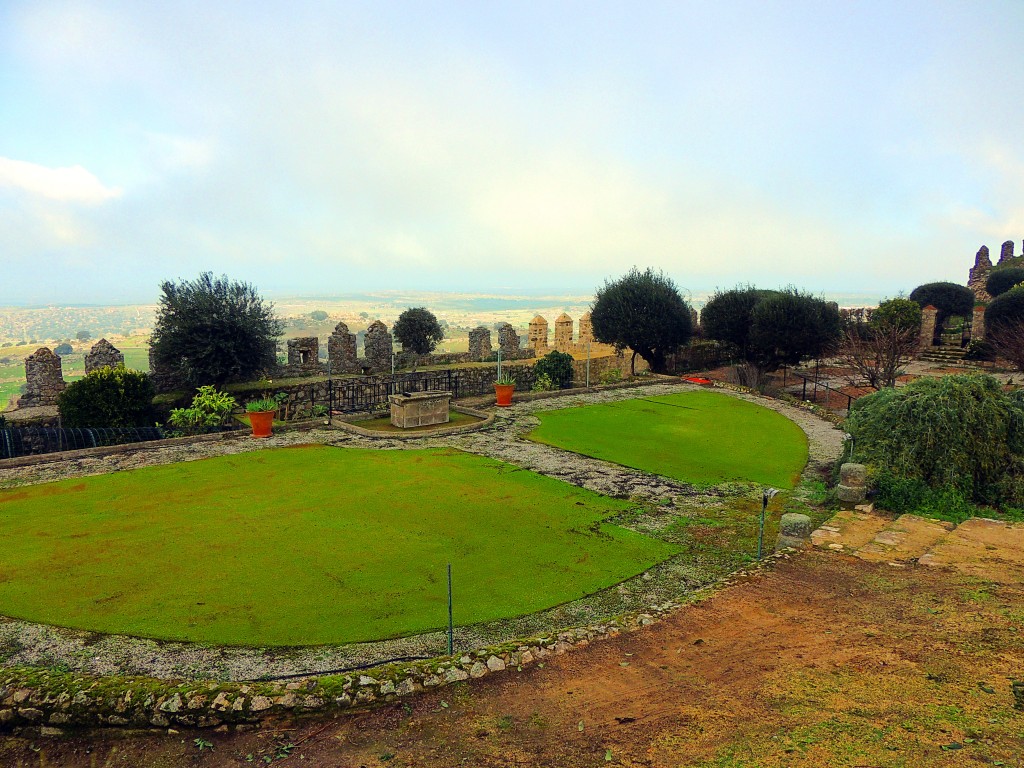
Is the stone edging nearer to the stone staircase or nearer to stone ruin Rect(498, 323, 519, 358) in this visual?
the stone staircase

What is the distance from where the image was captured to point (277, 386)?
18.5 meters

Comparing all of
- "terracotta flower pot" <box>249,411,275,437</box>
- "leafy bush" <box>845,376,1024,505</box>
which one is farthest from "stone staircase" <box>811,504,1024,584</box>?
"terracotta flower pot" <box>249,411,275,437</box>

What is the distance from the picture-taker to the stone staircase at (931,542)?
6855 mm

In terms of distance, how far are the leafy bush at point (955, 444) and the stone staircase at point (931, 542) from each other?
3.55 feet

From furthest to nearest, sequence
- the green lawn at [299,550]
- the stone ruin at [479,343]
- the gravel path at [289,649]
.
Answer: the stone ruin at [479,343], the green lawn at [299,550], the gravel path at [289,649]

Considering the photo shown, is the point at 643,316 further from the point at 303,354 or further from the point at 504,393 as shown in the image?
the point at 303,354

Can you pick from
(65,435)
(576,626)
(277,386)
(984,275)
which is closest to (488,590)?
(576,626)

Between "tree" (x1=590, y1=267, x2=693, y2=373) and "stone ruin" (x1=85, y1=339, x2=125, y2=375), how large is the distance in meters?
18.9

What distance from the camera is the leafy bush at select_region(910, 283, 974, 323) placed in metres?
35.2

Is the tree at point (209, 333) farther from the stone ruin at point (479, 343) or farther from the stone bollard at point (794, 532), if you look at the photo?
the stone bollard at point (794, 532)

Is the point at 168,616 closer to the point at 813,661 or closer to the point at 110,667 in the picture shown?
the point at 110,667

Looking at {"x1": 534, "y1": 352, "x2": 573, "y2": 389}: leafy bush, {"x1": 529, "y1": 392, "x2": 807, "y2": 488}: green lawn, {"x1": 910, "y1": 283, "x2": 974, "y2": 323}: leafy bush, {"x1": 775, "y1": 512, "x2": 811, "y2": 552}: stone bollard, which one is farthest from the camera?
{"x1": 910, "y1": 283, "x2": 974, "y2": 323}: leafy bush

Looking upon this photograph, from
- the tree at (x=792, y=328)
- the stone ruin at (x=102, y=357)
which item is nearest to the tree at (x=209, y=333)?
the stone ruin at (x=102, y=357)

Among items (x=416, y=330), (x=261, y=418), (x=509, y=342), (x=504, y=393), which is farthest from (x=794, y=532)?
(x=416, y=330)
